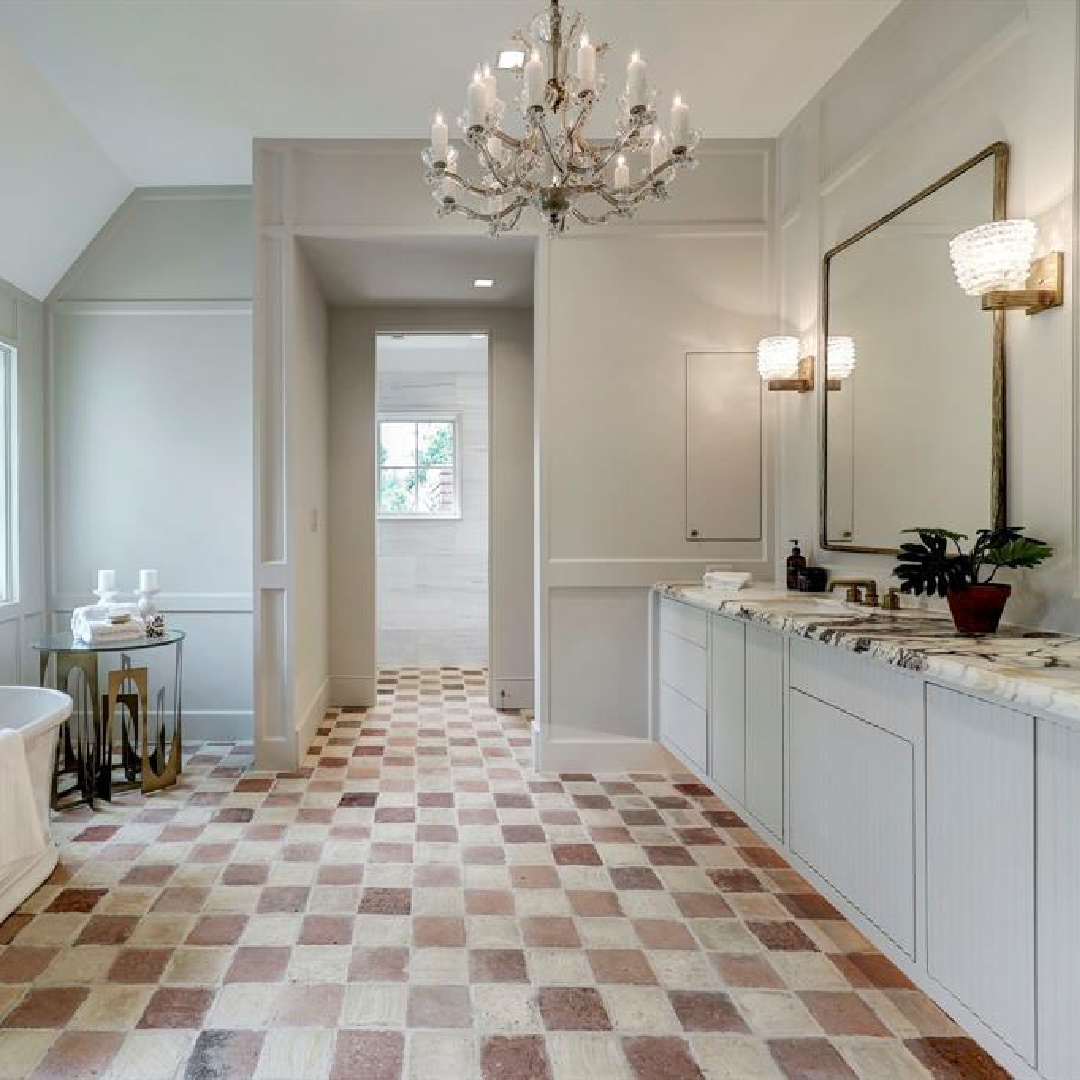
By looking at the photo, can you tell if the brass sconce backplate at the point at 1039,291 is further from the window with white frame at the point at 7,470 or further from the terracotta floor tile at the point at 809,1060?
the window with white frame at the point at 7,470

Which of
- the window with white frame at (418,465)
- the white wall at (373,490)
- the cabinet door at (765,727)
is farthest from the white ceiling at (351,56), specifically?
the window with white frame at (418,465)

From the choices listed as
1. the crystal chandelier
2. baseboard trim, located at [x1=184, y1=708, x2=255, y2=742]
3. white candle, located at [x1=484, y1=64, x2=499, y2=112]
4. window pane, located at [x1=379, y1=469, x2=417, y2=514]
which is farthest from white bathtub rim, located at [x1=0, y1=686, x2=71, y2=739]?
window pane, located at [x1=379, y1=469, x2=417, y2=514]

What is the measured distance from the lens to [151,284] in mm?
4191

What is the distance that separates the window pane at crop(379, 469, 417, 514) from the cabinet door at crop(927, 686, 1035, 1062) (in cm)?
556

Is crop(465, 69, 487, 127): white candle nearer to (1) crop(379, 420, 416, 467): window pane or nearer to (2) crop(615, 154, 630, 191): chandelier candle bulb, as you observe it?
(2) crop(615, 154, 630, 191): chandelier candle bulb

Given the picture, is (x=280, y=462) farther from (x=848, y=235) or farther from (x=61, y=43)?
(x=848, y=235)

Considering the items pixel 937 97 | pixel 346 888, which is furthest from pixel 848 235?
pixel 346 888

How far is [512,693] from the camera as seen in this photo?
16.8 feet

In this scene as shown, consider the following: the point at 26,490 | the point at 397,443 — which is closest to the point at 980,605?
the point at 26,490

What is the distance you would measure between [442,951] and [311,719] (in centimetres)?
228

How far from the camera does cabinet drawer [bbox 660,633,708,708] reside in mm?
3120

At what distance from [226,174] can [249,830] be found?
3.06 metres

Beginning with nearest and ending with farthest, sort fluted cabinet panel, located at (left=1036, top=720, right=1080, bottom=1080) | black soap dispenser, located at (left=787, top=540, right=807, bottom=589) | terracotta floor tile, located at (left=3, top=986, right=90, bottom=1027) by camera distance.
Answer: fluted cabinet panel, located at (left=1036, top=720, right=1080, bottom=1080)
terracotta floor tile, located at (left=3, top=986, right=90, bottom=1027)
black soap dispenser, located at (left=787, top=540, right=807, bottom=589)

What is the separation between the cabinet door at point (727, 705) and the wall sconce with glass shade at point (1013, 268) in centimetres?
121
